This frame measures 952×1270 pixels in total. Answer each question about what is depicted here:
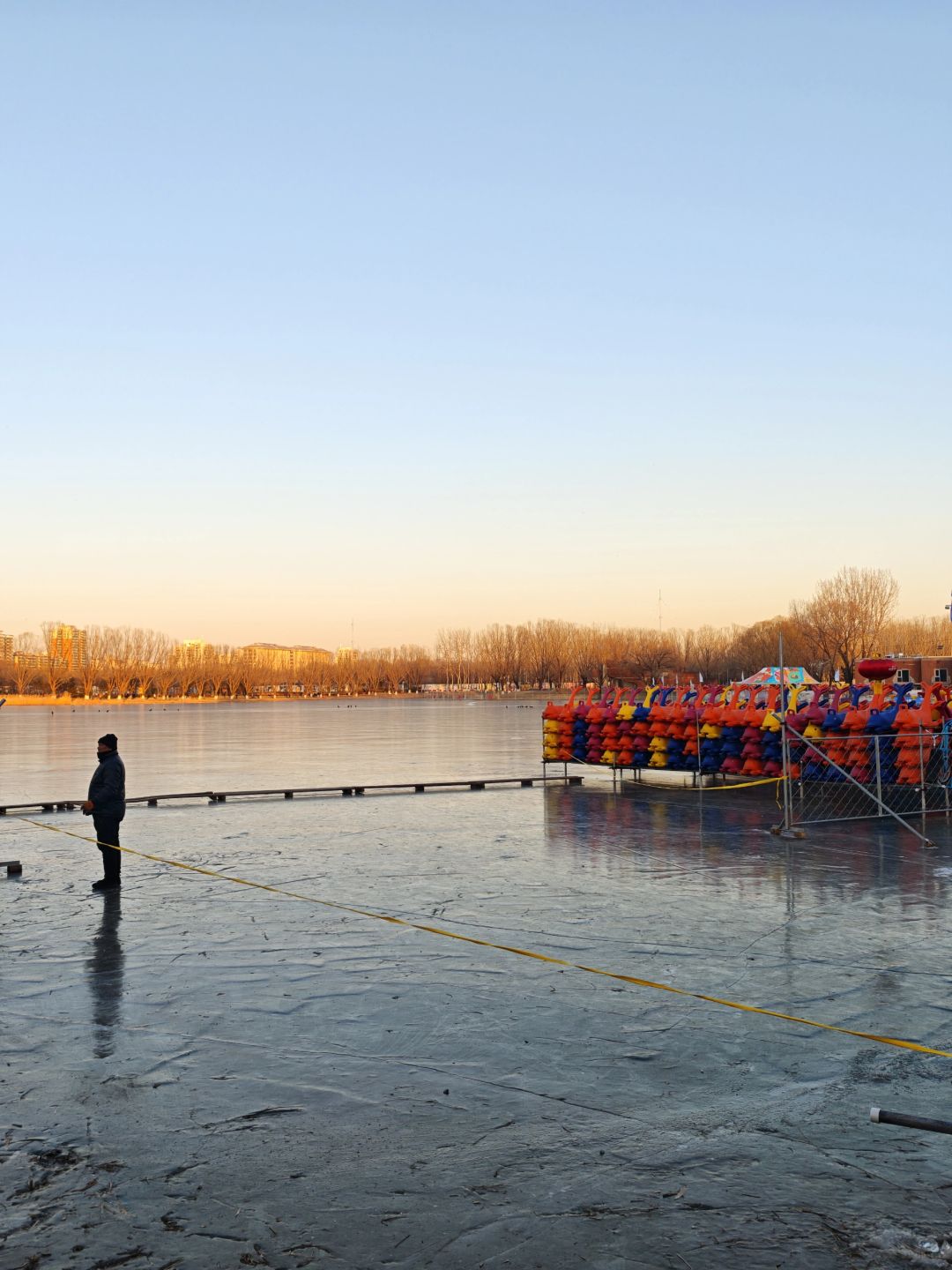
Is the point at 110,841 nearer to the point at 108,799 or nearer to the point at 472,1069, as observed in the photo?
the point at 108,799

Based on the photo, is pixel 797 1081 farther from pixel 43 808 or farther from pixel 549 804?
pixel 43 808

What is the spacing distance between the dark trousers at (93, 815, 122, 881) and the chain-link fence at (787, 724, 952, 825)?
9976 mm

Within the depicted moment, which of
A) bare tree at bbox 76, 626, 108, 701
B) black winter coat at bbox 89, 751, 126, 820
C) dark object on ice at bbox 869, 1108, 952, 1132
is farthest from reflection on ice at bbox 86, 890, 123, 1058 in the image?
bare tree at bbox 76, 626, 108, 701

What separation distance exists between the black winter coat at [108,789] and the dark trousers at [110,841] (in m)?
0.10

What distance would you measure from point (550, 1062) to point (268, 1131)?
5.46 ft

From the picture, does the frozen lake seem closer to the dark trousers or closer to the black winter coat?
the dark trousers

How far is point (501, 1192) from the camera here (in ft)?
15.4

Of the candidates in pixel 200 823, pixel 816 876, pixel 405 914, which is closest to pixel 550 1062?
pixel 405 914

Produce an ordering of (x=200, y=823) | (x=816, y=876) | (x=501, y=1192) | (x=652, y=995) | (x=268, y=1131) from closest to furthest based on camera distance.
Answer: (x=501, y=1192)
(x=268, y=1131)
(x=652, y=995)
(x=816, y=876)
(x=200, y=823)

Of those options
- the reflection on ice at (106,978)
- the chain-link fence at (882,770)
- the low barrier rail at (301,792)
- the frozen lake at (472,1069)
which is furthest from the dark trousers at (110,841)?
the chain-link fence at (882,770)

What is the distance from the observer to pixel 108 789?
12.9 metres

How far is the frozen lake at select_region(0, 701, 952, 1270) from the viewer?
4.41 metres

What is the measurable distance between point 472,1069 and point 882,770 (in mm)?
14251

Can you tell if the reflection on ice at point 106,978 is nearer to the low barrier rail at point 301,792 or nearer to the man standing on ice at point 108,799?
the man standing on ice at point 108,799
